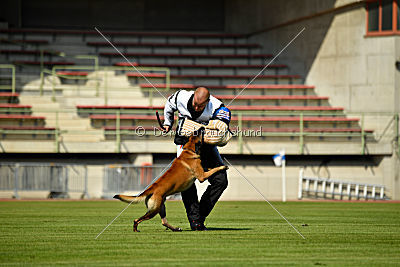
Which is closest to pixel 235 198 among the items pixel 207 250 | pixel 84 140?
pixel 84 140

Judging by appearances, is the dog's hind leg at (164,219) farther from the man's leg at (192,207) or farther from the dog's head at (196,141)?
the dog's head at (196,141)

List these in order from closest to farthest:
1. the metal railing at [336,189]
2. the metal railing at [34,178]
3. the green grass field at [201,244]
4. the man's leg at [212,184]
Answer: the green grass field at [201,244] < the man's leg at [212,184] < the metal railing at [34,178] < the metal railing at [336,189]

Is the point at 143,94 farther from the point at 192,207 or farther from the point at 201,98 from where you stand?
the point at 201,98

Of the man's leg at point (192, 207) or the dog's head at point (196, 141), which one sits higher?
the dog's head at point (196, 141)

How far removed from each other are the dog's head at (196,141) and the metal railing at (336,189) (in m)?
13.7

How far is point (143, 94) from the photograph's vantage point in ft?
80.5

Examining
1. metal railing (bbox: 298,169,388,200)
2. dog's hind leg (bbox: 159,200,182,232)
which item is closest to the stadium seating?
metal railing (bbox: 298,169,388,200)

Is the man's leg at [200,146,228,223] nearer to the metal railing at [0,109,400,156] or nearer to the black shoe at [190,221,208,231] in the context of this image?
the black shoe at [190,221,208,231]

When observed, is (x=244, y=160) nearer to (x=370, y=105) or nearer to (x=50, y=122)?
(x=370, y=105)

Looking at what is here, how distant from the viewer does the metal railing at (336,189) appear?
2131cm

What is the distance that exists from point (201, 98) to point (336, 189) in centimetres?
1482

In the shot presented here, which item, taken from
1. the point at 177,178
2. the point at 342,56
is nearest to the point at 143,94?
the point at 342,56

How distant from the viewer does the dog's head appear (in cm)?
791

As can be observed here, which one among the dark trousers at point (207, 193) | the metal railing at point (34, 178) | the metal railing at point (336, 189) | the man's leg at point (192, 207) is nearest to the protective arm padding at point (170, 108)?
the dark trousers at point (207, 193)
